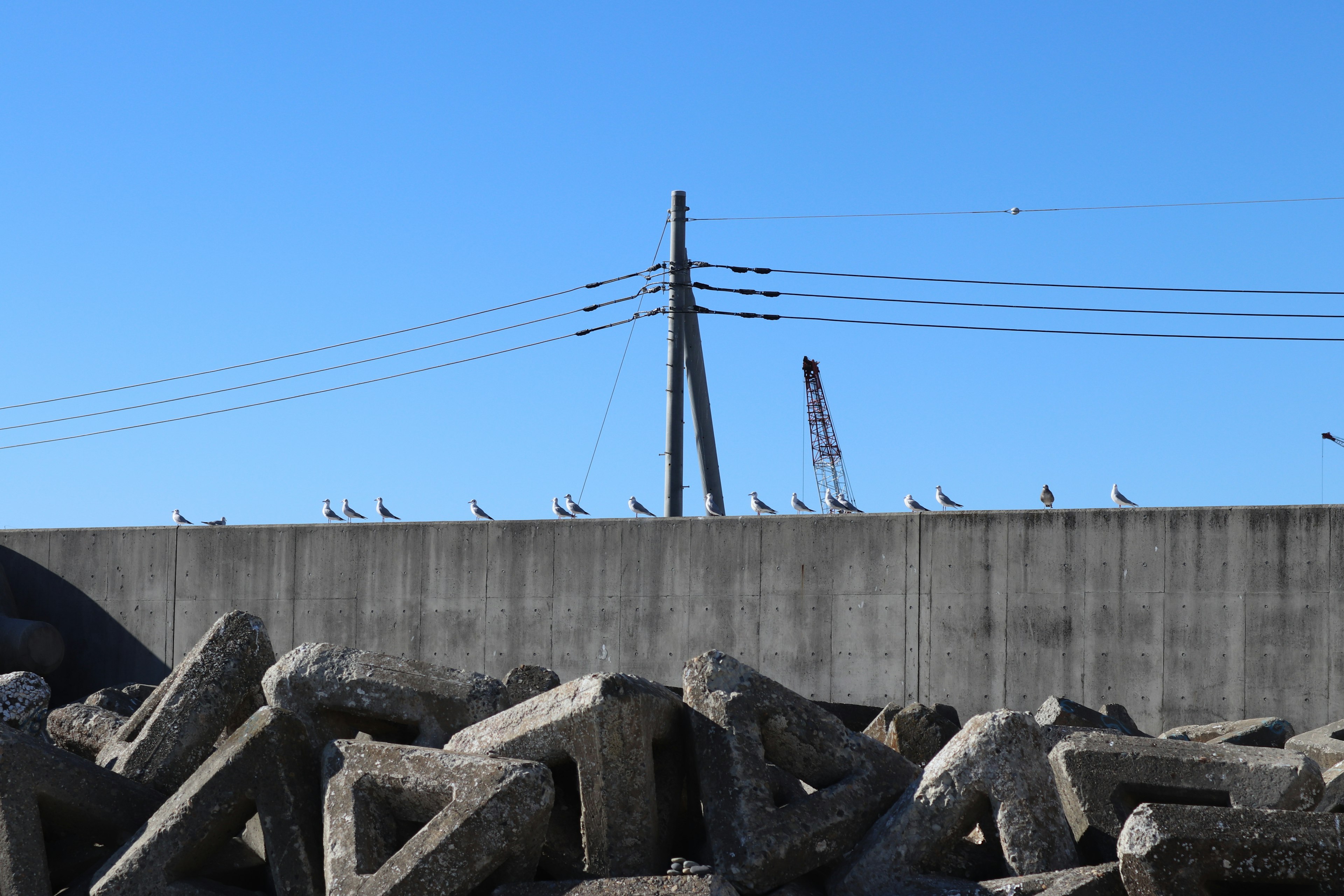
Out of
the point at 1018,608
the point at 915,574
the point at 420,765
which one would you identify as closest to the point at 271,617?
the point at 915,574

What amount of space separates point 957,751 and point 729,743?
0.94 m

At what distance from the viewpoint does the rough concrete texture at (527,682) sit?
27.1 feet

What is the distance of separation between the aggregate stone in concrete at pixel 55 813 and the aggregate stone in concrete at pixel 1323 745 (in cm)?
567

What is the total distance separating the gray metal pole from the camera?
17.6 metres

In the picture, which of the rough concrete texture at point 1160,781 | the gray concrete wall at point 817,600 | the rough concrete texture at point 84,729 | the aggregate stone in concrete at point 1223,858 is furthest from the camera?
the gray concrete wall at point 817,600

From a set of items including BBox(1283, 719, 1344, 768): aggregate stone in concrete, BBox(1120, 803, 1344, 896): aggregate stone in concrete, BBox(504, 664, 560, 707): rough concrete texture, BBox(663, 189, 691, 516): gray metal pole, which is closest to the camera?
BBox(1120, 803, 1344, 896): aggregate stone in concrete

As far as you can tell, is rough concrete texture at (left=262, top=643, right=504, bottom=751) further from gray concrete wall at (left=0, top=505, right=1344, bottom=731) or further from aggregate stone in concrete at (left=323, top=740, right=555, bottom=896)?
gray concrete wall at (left=0, top=505, right=1344, bottom=731)

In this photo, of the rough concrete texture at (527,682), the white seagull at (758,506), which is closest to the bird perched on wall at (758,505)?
the white seagull at (758,506)

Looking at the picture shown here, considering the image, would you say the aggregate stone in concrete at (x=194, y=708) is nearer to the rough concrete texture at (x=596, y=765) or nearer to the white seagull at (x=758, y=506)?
the rough concrete texture at (x=596, y=765)

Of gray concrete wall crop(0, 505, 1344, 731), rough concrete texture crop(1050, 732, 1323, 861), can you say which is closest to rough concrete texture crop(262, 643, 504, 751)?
rough concrete texture crop(1050, 732, 1323, 861)

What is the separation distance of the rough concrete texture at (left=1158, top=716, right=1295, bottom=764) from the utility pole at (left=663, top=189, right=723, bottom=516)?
881 cm

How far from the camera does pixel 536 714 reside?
17.9 ft

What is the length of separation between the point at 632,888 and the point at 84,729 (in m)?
4.01

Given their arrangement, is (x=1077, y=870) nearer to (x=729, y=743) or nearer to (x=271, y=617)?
(x=729, y=743)
